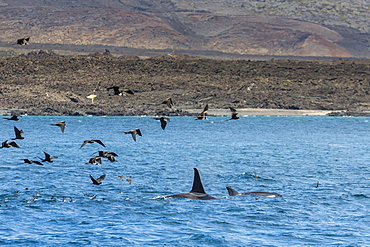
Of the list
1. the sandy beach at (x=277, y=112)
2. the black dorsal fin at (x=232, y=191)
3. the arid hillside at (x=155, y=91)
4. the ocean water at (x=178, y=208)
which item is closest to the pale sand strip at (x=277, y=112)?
the sandy beach at (x=277, y=112)

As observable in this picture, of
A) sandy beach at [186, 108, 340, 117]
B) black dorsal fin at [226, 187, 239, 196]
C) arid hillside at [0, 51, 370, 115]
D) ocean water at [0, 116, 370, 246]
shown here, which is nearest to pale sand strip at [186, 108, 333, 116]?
sandy beach at [186, 108, 340, 117]

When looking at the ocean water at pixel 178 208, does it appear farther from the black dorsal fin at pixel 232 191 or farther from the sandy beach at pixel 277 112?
the sandy beach at pixel 277 112

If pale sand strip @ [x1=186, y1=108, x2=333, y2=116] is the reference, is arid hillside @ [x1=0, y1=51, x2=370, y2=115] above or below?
above

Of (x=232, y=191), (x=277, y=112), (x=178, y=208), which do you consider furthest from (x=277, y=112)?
(x=178, y=208)

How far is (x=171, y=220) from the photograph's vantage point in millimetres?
23281

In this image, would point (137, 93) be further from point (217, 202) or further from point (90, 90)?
point (217, 202)

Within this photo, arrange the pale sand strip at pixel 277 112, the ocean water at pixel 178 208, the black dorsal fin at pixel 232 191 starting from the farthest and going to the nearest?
the pale sand strip at pixel 277 112 → the black dorsal fin at pixel 232 191 → the ocean water at pixel 178 208

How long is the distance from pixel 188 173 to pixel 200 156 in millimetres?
16172

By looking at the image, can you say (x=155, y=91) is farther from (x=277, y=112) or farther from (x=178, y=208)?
(x=178, y=208)

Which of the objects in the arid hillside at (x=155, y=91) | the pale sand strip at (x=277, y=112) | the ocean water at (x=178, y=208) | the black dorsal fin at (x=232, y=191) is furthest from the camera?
the pale sand strip at (x=277, y=112)

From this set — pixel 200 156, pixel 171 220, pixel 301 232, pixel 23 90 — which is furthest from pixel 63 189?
pixel 23 90

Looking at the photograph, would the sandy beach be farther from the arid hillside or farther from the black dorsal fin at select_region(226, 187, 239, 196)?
the black dorsal fin at select_region(226, 187, 239, 196)

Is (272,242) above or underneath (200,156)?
above

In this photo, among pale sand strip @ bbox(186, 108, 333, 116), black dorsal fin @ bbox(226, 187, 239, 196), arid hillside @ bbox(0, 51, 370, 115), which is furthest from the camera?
pale sand strip @ bbox(186, 108, 333, 116)
